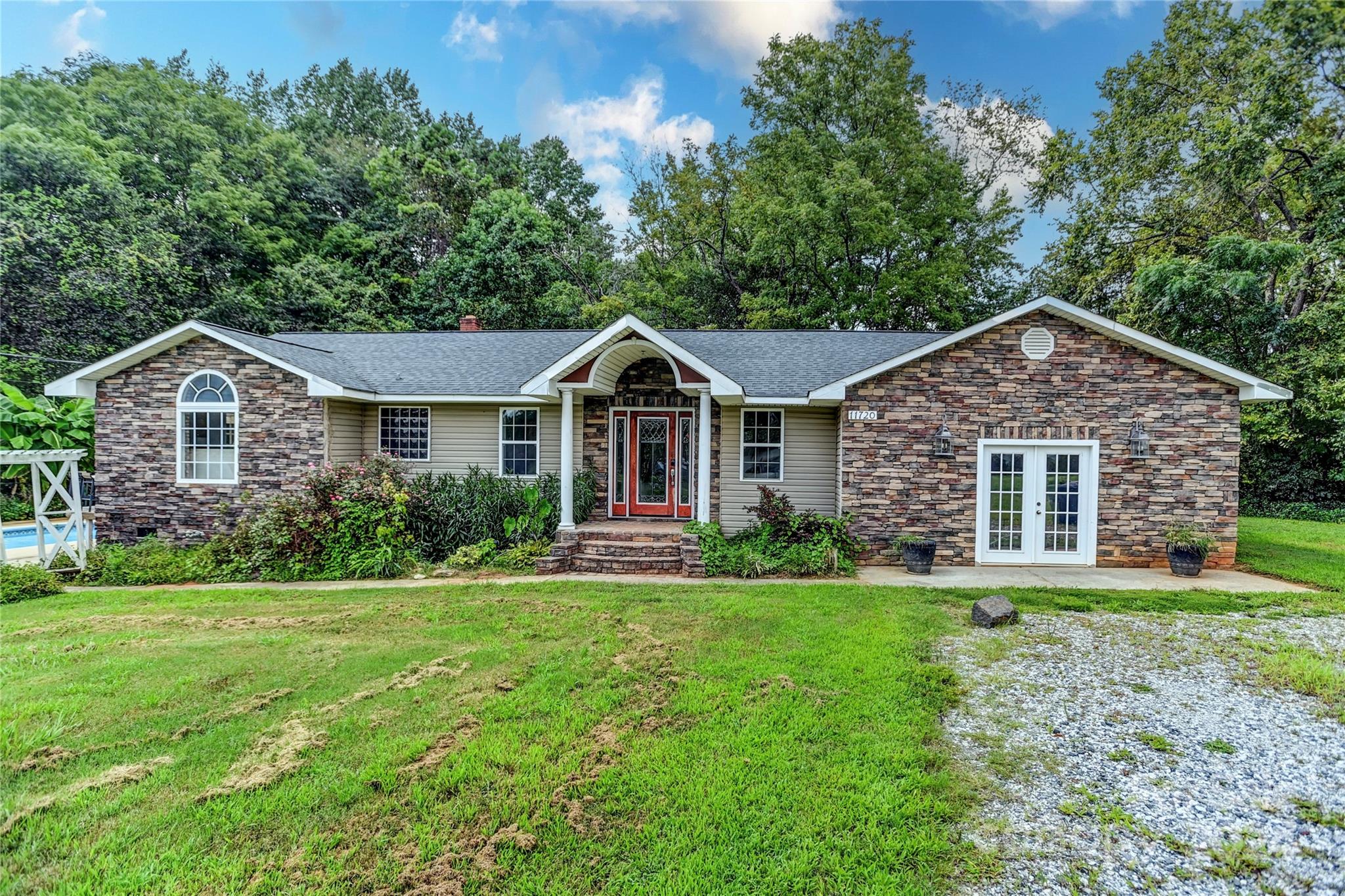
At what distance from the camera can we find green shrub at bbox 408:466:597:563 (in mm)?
10039

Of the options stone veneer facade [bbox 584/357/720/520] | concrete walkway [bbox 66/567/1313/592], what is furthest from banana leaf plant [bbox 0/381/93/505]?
stone veneer facade [bbox 584/357/720/520]

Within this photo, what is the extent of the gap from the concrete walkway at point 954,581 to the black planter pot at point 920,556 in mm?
142

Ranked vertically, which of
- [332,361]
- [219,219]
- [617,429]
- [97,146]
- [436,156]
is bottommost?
[617,429]

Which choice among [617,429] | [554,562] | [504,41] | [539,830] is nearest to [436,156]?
[504,41]

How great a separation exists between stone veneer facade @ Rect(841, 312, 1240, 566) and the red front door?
339 centimetres

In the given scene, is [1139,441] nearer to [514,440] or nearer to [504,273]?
[514,440]

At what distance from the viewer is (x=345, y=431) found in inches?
427

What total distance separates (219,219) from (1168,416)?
28.9m

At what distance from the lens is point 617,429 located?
11312 millimetres

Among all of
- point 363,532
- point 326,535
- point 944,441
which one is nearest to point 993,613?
point 944,441

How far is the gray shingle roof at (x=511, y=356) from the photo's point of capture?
1086cm

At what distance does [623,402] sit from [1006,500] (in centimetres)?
709

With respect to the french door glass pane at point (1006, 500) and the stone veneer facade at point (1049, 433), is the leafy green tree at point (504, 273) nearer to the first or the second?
the stone veneer facade at point (1049, 433)

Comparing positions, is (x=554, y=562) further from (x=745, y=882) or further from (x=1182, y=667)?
(x=1182, y=667)
